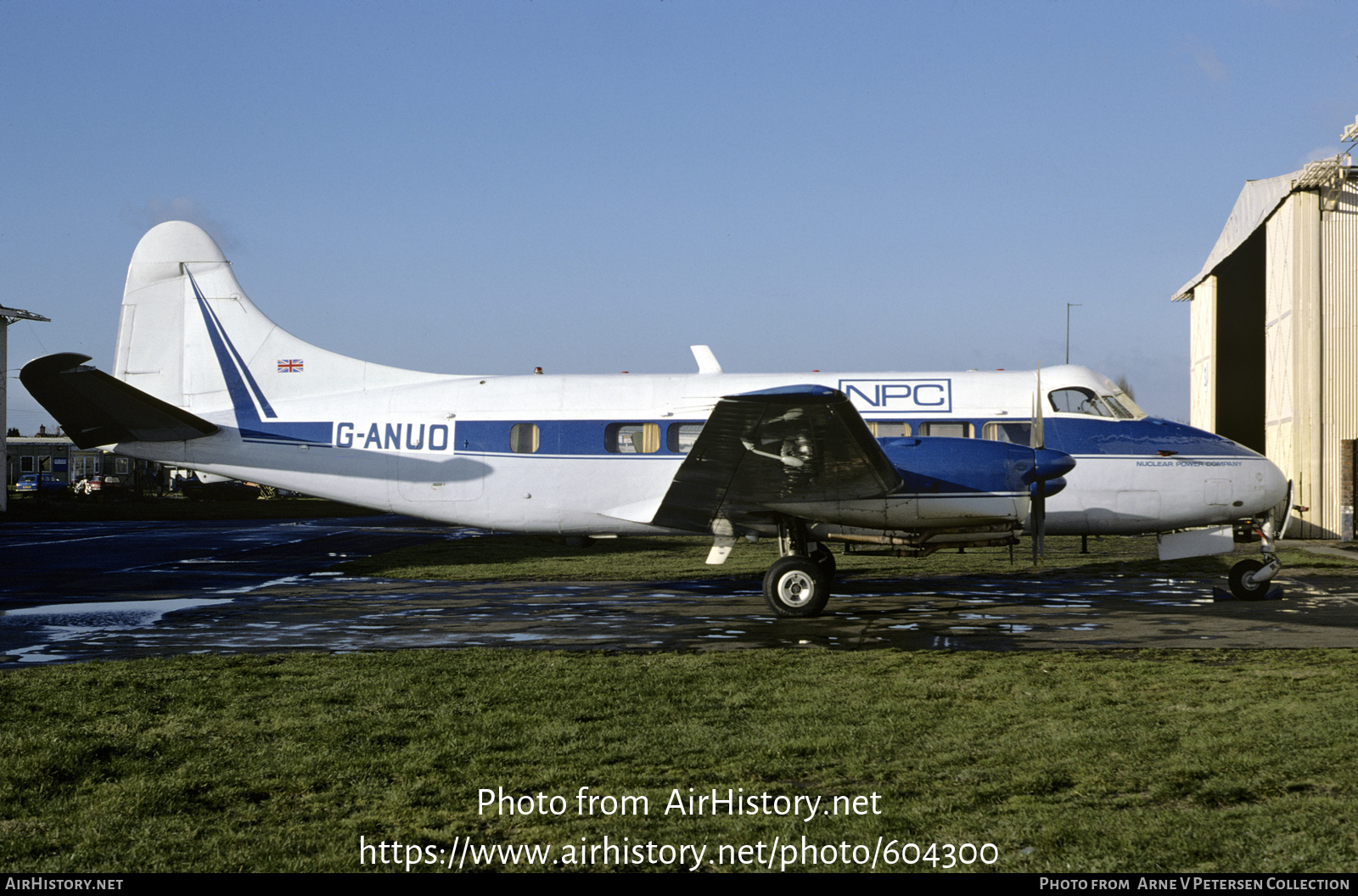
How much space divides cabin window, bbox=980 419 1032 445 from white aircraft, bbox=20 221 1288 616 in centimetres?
3

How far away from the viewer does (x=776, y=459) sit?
39.6 feet

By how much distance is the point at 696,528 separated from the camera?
46.2ft

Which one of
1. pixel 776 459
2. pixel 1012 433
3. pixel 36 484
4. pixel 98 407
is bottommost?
pixel 36 484

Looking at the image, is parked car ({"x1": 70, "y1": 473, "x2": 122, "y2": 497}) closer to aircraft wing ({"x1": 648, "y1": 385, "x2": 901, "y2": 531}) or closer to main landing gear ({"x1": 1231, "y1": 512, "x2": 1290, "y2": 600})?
aircraft wing ({"x1": 648, "y1": 385, "x2": 901, "y2": 531})

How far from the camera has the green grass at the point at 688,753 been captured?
15.3ft

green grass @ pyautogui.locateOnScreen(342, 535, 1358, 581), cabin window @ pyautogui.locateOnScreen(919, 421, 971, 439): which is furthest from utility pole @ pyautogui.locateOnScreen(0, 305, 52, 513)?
cabin window @ pyautogui.locateOnScreen(919, 421, 971, 439)

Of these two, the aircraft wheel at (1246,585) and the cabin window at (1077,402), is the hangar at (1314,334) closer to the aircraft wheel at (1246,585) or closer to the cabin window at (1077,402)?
the aircraft wheel at (1246,585)

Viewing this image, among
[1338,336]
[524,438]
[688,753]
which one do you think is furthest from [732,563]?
[1338,336]

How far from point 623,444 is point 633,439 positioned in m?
0.18

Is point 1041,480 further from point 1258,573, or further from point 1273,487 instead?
point 1273,487

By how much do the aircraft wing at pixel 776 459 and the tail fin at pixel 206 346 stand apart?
5802 millimetres

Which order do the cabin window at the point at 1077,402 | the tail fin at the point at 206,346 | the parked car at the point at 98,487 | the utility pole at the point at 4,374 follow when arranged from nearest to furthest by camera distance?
the cabin window at the point at 1077,402 < the tail fin at the point at 206,346 < the utility pole at the point at 4,374 < the parked car at the point at 98,487

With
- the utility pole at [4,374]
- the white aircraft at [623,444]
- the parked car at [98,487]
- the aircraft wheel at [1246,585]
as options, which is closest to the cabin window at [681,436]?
the white aircraft at [623,444]

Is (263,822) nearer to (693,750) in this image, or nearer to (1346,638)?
(693,750)
